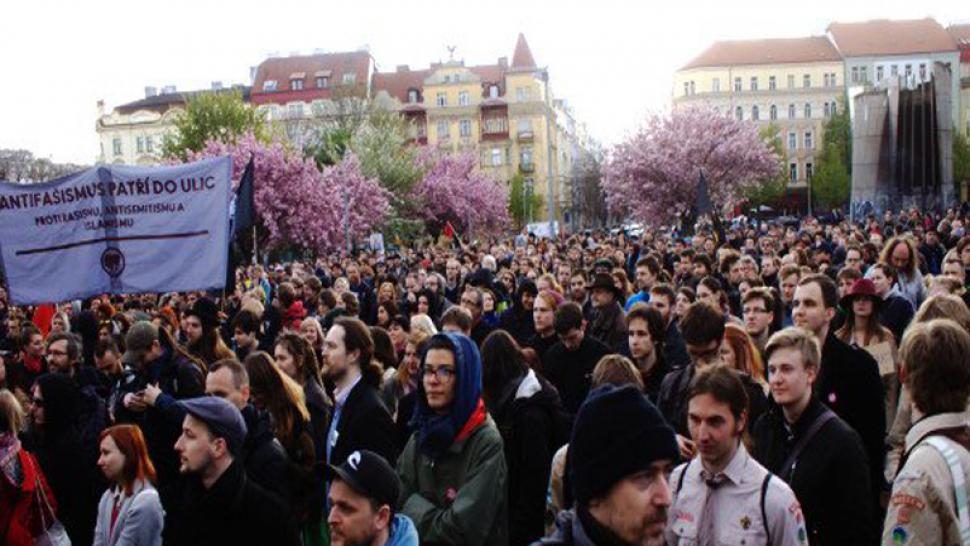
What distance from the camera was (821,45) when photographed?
347 ft

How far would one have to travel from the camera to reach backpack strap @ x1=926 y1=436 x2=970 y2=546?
3682 millimetres

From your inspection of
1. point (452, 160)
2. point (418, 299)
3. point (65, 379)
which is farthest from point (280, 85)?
point (65, 379)

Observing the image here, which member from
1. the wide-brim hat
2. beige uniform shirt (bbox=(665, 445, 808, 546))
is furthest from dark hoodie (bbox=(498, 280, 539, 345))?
beige uniform shirt (bbox=(665, 445, 808, 546))

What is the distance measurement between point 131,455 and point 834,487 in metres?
3.74

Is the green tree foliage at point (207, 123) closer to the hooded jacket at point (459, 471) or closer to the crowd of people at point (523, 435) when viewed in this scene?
the crowd of people at point (523, 435)

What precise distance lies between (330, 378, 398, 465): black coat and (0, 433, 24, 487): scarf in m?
1.89

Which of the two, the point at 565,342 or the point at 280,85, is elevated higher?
the point at 280,85

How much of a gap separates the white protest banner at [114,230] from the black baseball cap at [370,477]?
5868mm

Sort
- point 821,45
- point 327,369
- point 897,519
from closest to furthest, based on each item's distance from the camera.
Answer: point 897,519, point 327,369, point 821,45

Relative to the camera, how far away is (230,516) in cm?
481

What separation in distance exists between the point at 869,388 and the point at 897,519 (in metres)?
2.43

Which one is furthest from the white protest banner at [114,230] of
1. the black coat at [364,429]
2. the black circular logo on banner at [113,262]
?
the black coat at [364,429]

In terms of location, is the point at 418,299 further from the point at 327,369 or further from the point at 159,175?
the point at 327,369

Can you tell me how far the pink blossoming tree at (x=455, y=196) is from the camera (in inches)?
2475
